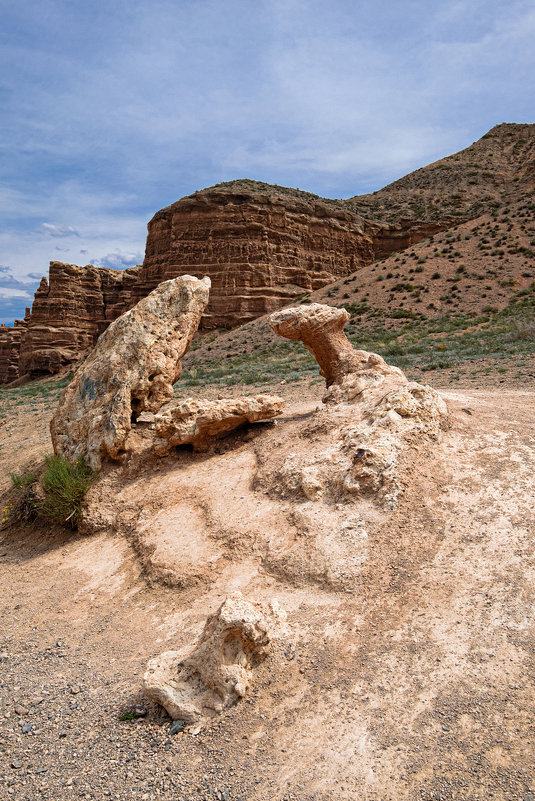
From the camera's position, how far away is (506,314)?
22922 millimetres

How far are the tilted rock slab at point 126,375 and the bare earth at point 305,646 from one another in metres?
1.35

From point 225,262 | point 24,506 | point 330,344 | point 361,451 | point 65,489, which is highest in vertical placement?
point 225,262

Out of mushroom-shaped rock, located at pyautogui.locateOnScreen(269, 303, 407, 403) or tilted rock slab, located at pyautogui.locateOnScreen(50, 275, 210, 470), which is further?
mushroom-shaped rock, located at pyautogui.locateOnScreen(269, 303, 407, 403)

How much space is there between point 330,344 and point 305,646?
4.96 metres

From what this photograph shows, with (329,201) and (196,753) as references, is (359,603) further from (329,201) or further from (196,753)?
(329,201)

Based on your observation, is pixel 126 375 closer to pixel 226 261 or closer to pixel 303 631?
pixel 303 631

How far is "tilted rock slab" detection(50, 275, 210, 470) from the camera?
718cm

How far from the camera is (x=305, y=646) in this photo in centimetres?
365

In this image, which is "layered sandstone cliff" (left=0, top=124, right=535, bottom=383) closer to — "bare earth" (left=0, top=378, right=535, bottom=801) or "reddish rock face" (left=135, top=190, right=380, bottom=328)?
"reddish rock face" (left=135, top=190, right=380, bottom=328)

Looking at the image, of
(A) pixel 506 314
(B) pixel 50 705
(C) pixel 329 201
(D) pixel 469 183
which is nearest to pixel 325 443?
(B) pixel 50 705

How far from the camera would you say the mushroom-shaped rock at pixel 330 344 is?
23.9 feet

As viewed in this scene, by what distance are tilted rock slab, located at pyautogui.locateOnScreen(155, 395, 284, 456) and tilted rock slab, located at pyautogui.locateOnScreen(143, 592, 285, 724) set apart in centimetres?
347

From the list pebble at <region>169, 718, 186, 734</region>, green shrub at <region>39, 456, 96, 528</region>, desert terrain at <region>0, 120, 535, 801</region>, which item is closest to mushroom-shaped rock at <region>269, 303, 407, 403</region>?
desert terrain at <region>0, 120, 535, 801</region>

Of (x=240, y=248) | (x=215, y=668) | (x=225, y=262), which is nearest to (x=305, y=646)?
(x=215, y=668)
